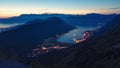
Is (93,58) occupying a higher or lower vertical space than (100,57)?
lower

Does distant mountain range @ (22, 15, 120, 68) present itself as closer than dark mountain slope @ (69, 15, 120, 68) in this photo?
No

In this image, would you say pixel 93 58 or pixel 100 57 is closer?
pixel 100 57

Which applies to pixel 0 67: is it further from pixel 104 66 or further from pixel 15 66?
pixel 104 66

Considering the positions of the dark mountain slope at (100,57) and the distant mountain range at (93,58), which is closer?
the dark mountain slope at (100,57)

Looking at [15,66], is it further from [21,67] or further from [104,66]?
[104,66]

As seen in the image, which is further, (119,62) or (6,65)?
(119,62)

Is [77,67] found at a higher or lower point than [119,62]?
lower

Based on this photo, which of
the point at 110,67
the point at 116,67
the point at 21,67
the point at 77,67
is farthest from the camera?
the point at 77,67

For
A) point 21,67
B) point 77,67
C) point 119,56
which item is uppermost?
point 21,67

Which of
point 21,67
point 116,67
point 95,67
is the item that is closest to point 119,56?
point 95,67

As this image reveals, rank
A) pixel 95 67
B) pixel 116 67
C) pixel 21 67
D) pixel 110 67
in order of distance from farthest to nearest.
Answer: pixel 95 67, pixel 110 67, pixel 116 67, pixel 21 67
